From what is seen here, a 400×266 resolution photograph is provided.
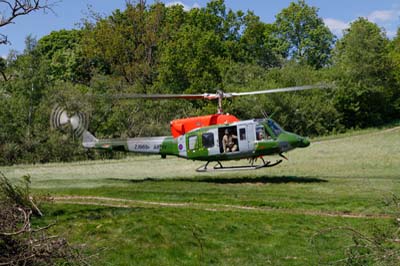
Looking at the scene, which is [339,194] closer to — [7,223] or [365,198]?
[365,198]

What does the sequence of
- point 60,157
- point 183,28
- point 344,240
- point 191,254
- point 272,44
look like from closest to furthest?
point 191,254, point 344,240, point 60,157, point 183,28, point 272,44

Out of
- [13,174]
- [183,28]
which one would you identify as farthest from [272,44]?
[13,174]

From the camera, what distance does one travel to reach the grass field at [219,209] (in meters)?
11.3

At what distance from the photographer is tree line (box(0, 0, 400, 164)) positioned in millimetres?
43125

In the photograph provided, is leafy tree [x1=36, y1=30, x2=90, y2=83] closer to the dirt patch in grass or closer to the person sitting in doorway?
the person sitting in doorway

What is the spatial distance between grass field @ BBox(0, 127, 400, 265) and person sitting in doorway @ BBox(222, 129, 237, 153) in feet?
4.48

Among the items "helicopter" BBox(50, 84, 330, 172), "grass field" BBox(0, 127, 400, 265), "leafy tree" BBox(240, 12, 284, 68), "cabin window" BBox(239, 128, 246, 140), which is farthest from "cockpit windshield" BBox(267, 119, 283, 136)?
"leafy tree" BBox(240, 12, 284, 68)

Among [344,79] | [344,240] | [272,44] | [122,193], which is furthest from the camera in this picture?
[272,44]

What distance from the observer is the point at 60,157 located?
41.2 meters

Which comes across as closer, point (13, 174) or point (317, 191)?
point (317, 191)

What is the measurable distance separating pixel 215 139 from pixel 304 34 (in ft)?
181

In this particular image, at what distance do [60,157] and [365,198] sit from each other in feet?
93.7

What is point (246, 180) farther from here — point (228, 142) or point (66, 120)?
point (66, 120)

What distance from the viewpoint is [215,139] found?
20250 millimetres
